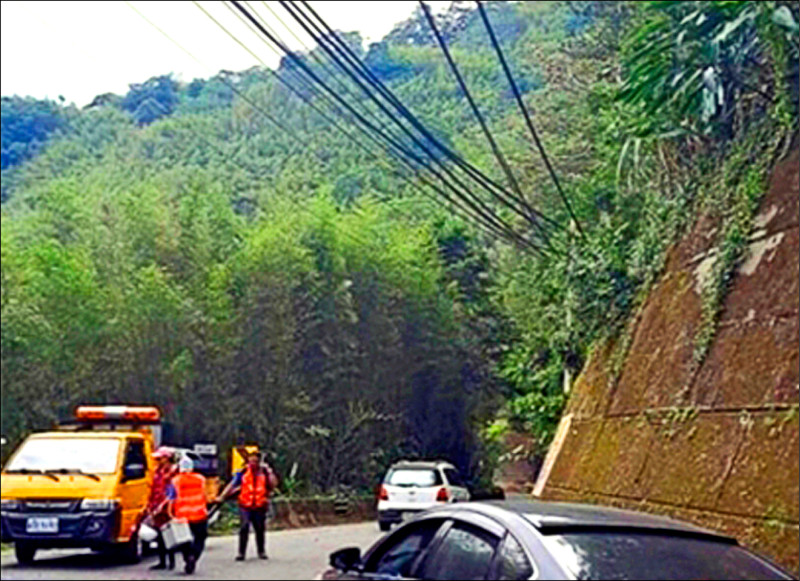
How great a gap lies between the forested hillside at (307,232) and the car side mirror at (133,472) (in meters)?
0.73

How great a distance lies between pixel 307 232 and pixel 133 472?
3953 millimetres

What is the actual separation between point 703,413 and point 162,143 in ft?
19.8

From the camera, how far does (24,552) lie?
33.7 ft

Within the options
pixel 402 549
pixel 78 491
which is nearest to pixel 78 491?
pixel 78 491

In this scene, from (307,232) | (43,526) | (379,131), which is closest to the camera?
(43,526)

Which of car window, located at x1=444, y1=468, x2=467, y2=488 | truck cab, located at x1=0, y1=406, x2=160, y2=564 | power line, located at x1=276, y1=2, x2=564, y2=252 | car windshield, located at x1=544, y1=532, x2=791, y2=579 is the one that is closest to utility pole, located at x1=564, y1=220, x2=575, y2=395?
power line, located at x1=276, y1=2, x2=564, y2=252

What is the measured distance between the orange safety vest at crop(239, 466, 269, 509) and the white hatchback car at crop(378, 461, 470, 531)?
3365 mm

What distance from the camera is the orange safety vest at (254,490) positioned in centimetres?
1048

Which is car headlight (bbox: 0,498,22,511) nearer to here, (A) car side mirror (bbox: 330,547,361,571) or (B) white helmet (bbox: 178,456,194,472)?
(B) white helmet (bbox: 178,456,194,472)

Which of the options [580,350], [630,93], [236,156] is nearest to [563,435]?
[580,350]

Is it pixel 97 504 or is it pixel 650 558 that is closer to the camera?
pixel 650 558

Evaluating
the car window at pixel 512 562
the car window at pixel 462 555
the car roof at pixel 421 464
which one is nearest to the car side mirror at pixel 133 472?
the car roof at pixel 421 464

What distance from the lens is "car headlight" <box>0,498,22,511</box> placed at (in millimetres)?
10133

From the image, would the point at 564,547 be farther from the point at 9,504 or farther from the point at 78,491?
the point at 9,504
